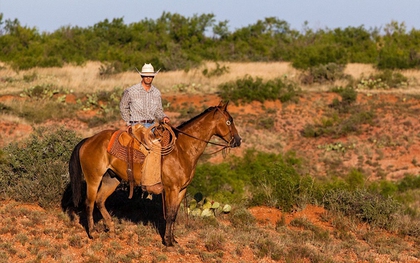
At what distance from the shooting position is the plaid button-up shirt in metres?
9.18

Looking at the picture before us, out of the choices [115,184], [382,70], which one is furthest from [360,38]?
[115,184]

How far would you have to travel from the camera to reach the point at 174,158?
902cm

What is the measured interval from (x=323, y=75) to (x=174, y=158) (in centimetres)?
2503

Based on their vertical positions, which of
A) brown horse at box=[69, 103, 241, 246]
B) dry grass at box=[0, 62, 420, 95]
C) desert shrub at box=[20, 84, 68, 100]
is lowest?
desert shrub at box=[20, 84, 68, 100]

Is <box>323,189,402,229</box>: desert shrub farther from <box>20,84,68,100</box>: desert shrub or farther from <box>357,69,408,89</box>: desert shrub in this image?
<box>357,69,408,89</box>: desert shrub

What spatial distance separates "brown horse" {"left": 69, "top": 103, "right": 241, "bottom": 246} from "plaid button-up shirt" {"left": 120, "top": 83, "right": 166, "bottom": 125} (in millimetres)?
417

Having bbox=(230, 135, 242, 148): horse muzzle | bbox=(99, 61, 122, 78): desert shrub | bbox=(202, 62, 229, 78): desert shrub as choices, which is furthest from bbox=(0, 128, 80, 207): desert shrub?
A: bbox=(99, 61, 122, 78): desert shrub

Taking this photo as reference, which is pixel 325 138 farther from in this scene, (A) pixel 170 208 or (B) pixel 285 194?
(A) pixel 170 208

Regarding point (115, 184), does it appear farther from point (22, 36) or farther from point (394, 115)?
point (22, 36)

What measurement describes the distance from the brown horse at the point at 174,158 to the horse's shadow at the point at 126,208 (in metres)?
1.19

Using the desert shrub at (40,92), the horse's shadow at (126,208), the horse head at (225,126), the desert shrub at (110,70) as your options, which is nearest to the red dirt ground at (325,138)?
the desert shrub at (40,92)

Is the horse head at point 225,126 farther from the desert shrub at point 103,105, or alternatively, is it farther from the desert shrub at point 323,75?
the desert shrub at point 323,75

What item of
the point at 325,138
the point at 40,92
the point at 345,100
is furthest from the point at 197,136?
the point at 40,92

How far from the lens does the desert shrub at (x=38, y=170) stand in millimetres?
11070
